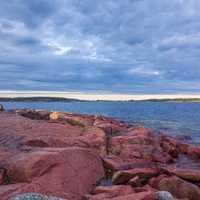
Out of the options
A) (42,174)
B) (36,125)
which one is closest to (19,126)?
(36,125)

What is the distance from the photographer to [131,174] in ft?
51.2

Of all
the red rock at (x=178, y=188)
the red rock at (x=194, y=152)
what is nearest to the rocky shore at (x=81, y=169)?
the red rock at (x=178, y=188)

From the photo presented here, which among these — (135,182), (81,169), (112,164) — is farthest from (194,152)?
(81,169)

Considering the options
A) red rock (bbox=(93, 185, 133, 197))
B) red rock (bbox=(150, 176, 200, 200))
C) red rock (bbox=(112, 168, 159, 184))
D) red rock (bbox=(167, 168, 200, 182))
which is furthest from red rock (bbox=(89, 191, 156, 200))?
red rock (bbox=(167, 168, 200, 182))

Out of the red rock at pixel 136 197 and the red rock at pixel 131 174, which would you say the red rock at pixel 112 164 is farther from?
the red rock at pixel 136 197

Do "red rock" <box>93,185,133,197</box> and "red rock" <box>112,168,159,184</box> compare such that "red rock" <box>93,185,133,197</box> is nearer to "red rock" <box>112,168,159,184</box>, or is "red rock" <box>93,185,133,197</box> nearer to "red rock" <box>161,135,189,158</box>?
"red rock" <box>112,168,159,184</box>

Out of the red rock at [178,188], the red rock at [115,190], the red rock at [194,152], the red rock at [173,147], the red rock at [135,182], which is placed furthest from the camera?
the red rock at [173,147]

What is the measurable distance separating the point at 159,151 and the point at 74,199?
469 inches

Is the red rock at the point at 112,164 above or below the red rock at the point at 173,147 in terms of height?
above

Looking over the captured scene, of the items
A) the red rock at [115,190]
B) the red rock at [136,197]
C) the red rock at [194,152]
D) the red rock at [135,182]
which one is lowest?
the red rock at [194,152]

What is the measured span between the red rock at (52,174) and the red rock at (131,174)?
2.69 ft

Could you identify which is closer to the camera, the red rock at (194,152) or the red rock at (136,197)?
the red rock at (136,197)

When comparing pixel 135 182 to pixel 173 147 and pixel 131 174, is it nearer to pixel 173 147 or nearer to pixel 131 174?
pixel 131 174

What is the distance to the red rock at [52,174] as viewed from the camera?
12664mm
